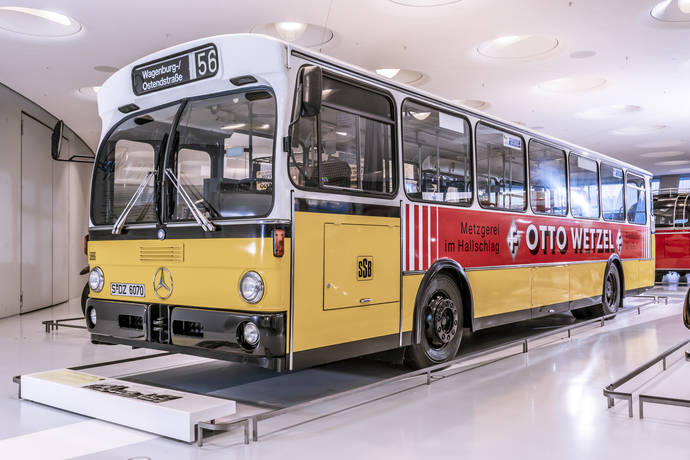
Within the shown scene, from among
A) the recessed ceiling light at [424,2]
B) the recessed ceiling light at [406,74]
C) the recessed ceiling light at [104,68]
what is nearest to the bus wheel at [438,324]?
the recessed ceiling light at [424,2]

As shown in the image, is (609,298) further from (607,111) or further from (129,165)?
(607,111)

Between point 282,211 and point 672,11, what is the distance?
813 cm

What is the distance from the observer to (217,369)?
5.83m

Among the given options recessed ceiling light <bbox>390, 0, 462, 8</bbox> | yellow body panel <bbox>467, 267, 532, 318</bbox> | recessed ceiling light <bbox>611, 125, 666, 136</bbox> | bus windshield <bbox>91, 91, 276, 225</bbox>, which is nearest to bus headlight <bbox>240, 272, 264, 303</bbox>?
bus windshield <bbox>91, 91, 276, 225</bbox>

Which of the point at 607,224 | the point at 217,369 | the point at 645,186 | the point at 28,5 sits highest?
the point at 28,5

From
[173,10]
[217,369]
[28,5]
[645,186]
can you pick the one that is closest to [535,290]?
[217,369]

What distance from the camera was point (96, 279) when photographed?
5012 mm

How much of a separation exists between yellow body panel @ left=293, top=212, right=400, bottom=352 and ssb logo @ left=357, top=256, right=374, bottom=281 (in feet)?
0.13

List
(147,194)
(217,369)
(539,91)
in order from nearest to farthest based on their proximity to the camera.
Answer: (147,194)
(217,369)
(539,91)

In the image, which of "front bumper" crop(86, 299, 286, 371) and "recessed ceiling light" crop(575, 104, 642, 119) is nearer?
"front bumper" crop(86, 299, 286, 371)

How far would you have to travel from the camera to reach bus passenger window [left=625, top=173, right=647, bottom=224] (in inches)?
398

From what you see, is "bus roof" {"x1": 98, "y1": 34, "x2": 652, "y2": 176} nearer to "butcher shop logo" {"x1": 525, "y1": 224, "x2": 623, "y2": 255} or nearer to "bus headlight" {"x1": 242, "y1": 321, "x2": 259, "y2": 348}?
"bus headlight" {"x1": 242, "y1": 321, "x2": 259, "y2": 348}

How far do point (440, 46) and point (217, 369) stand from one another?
7.05 m

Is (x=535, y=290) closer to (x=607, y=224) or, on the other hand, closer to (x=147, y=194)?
(x=607, y=224)
